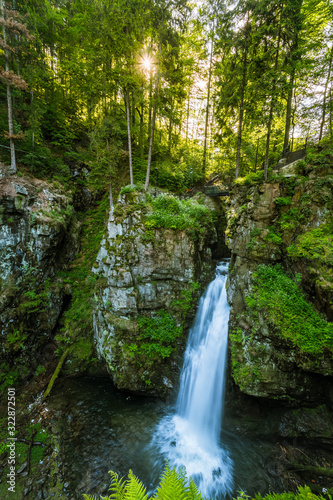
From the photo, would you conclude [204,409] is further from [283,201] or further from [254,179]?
[254,179]

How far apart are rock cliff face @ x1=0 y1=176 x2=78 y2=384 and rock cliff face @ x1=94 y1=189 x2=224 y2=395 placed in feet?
8.83

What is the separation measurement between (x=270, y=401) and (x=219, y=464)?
2760 millimetres

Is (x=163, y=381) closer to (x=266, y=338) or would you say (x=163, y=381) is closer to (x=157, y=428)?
(x=157, y=428)

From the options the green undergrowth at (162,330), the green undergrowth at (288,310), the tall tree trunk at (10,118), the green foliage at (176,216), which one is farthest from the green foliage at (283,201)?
the tall tree trunk at (10,118)

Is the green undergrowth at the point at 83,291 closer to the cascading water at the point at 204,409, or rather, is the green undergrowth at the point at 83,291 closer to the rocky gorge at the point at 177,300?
the rocky gorge at the point at 177,300

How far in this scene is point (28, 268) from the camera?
9.09 metres

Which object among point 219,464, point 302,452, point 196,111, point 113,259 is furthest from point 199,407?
point 196,111

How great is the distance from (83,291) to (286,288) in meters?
10.1

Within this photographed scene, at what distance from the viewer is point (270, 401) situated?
6.84 metres

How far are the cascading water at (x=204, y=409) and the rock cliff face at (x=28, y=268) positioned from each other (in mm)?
6918

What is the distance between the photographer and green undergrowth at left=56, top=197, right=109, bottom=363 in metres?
9.73

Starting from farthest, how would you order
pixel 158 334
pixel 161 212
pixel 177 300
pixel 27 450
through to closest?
pixel 161 212 → pixel 177 300 → pixel 158 334 → pixel 27 450

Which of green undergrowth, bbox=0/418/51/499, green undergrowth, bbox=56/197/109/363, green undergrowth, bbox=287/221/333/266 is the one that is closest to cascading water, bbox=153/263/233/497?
green undergrowth, bbox=287/221/333/266

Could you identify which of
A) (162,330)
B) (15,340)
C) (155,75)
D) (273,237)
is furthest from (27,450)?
(155,75)
